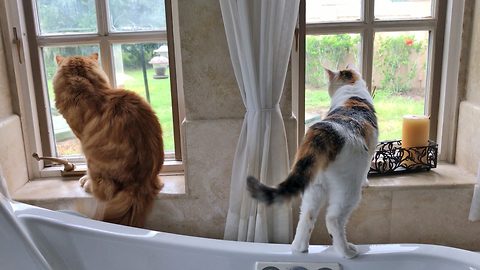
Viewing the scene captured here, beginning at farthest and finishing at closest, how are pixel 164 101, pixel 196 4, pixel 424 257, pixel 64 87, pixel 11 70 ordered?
pixel 164 101 < pixel 11 70 < pixel 64 87 < pixel 196 4 < pixel 424 257

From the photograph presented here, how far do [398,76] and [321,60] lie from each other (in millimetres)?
324

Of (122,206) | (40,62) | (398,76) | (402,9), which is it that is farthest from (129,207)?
(402,9)

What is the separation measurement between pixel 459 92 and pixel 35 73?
164 cm

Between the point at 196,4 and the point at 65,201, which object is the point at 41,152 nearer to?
the point at 65,201

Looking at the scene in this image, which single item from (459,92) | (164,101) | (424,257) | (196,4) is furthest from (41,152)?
(459,92)

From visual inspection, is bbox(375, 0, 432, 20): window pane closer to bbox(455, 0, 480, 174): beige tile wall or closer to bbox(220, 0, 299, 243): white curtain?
bbox(455, 0, 480, 174): beige tile wall

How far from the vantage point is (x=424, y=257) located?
98cm

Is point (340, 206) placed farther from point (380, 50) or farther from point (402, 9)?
point (402, 9)

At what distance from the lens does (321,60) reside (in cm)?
150

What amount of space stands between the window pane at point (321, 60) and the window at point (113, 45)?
1.70ft

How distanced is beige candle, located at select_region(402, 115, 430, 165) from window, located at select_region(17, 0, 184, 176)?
0.86 metres

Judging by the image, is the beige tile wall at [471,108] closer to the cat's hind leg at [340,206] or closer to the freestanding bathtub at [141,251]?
the freestanding bathtub at [141,251]

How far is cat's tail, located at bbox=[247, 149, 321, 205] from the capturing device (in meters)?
0.88

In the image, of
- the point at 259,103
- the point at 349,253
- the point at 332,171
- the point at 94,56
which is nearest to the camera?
the point at 332,171
